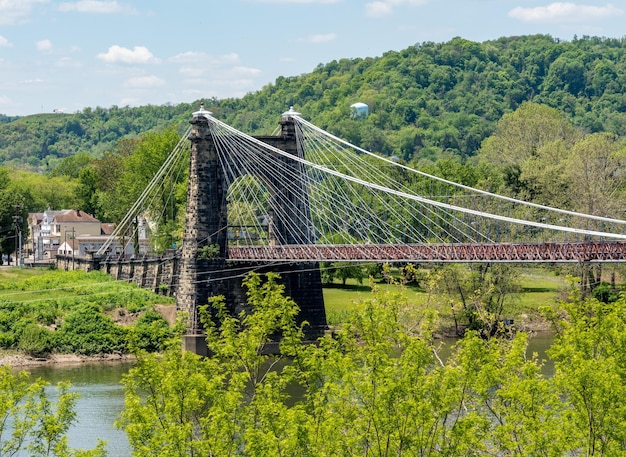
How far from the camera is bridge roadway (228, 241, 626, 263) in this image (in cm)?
4875

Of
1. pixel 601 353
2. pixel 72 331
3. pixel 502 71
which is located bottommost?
pixel 72 331

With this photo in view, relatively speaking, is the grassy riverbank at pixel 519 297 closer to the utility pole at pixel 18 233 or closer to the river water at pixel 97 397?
the river water at pixel 97 397

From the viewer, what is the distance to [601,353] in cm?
2789

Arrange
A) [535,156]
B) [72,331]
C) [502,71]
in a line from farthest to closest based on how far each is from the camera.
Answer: [502,71] < [535,156] < [72,331]

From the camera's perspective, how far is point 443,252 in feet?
174

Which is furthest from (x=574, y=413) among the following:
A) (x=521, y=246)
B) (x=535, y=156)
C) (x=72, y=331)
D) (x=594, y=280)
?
(x=535, y=156)

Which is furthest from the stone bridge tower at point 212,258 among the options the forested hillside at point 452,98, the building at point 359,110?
the building at point 359,110

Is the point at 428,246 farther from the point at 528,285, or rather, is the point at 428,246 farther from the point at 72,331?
the point at 528,285

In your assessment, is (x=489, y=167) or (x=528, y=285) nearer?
(x=528, y=285)

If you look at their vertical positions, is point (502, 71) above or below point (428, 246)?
above

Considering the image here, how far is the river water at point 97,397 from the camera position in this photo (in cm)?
4050

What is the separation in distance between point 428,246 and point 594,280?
2056 centimetres

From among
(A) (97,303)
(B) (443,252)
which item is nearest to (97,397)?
(B) (443,252)

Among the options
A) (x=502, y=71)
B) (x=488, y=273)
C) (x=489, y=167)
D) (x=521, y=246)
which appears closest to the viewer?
(x=521, y=246)
